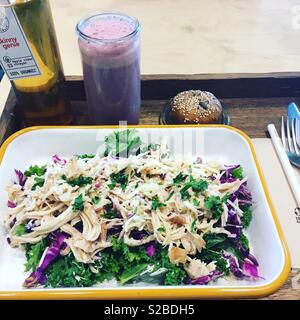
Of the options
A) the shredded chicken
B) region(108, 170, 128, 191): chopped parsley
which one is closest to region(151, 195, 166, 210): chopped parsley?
the shredded chicken

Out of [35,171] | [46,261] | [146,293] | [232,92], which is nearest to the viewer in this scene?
[146,293]

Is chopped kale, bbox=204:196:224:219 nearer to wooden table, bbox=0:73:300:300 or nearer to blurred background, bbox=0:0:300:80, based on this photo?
wooden table, bbox=0:73:300:300

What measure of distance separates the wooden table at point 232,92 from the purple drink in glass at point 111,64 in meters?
0.13

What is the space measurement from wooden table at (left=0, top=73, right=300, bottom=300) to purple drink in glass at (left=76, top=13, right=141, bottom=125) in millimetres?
128

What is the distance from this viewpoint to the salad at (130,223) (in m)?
0.96

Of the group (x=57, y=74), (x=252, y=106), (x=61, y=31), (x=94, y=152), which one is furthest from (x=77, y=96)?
(x=252, y=106)

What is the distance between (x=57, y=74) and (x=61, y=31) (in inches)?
23.2

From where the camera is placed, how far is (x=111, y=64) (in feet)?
3.91

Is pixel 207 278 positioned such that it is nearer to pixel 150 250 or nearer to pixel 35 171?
pixel 150 250

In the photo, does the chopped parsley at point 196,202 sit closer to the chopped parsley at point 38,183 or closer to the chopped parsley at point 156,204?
the chopped parsley at point 156,204

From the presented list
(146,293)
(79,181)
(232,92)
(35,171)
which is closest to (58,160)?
(35,171)

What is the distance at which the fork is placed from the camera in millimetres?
1230

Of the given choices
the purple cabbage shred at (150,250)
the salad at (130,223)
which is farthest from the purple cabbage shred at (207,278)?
the purple cabbage shred at (150,250)

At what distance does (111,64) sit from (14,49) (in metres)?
0.28
